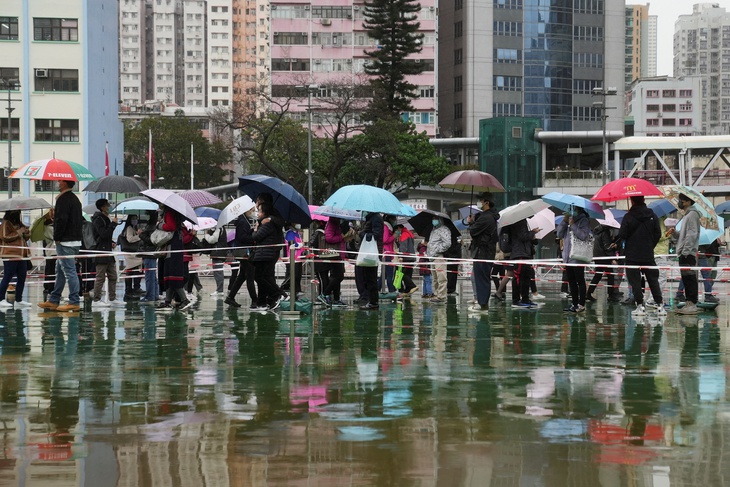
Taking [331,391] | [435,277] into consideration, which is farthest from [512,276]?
[331,391]

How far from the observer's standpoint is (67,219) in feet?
53.7

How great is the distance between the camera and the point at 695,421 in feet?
26.3

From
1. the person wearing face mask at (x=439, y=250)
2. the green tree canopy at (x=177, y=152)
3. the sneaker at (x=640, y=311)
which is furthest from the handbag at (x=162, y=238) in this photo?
the green tree canopy at (x=177, y=152)

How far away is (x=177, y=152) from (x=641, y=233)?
332 feet

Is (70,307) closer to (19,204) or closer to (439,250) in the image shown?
(19,204)

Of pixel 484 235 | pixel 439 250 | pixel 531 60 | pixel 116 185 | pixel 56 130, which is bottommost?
pixel 439 250

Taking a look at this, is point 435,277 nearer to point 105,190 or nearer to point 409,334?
point 105,190

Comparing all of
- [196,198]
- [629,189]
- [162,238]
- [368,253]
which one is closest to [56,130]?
[196,198]

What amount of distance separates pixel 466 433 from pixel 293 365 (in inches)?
142

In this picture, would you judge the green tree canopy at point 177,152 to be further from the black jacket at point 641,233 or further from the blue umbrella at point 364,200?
the black jacket at point 641,233

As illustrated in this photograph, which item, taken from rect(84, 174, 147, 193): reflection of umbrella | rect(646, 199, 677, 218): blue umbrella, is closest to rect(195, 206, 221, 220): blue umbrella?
rect(84, 174, 147, 193): reflection of umbrella

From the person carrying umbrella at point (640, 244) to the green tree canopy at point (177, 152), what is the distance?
3885 inches

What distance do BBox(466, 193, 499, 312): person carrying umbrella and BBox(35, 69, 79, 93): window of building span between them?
1956 inches

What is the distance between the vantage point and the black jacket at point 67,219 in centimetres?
1630
